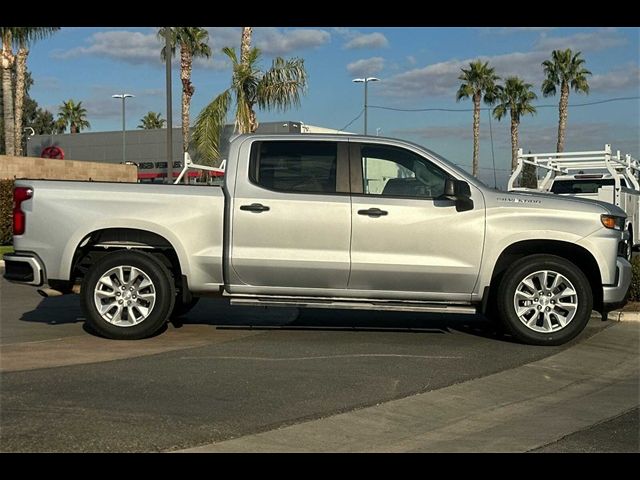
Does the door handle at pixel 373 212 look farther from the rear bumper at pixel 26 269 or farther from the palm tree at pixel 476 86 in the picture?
the palm tree at pixel 476 86

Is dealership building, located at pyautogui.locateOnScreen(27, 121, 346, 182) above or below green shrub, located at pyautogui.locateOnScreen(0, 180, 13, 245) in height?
above

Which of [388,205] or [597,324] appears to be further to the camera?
[597,324]

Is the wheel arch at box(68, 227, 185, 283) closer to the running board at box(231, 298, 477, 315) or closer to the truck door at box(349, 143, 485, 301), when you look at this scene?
the running board at box(231, 298, 477, 315)

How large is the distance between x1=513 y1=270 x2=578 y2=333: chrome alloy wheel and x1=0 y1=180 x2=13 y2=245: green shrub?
14516mm

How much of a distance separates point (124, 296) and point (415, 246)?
303 cm

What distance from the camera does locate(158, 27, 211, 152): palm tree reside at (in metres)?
26.4

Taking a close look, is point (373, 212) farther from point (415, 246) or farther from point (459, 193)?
point (459, 193)

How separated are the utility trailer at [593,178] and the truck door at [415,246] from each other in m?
8.45

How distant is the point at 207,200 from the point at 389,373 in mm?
2622

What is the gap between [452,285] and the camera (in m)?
7.46

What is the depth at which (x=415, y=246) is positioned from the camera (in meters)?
7.39

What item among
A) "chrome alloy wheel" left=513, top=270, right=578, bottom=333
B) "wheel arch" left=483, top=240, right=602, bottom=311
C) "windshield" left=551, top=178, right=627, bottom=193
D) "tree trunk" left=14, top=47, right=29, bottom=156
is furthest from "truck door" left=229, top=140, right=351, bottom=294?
"tree trunk" left=14, top=47, right=29, bottom=156
